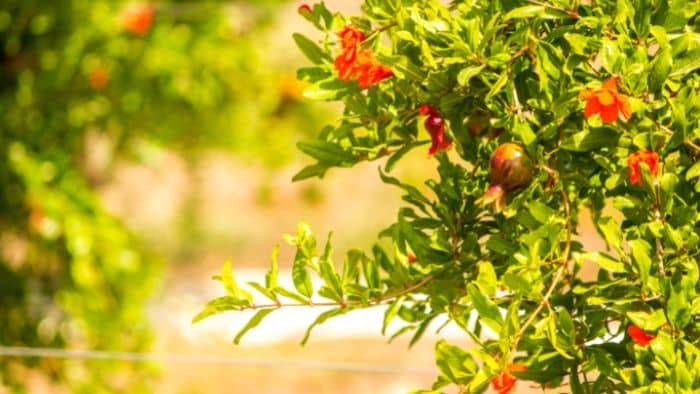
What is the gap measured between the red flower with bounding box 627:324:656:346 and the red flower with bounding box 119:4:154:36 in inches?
96.4

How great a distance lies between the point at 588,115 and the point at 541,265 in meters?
0.14

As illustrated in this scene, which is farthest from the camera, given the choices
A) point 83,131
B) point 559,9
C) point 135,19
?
point 83,131

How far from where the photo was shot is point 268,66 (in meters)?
3.85

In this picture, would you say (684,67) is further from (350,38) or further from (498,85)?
(350,38)

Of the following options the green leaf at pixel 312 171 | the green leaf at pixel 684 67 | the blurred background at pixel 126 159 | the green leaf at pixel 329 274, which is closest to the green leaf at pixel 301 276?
the green leaf at pixel 329 274

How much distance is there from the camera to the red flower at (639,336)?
908mm

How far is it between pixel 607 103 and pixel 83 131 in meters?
2.63

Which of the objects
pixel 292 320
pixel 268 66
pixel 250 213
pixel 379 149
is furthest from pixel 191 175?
pixel 379 149

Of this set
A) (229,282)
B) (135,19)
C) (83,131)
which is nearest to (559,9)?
(229,282)

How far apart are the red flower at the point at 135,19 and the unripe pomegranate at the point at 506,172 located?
7.71ft

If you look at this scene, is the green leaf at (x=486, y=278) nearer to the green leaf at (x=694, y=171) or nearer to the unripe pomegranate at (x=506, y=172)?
the unripe pomegranate at (x=506, y=172)

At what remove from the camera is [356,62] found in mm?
997

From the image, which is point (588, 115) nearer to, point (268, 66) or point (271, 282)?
point (271, 282)

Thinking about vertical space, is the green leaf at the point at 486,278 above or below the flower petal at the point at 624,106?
below
